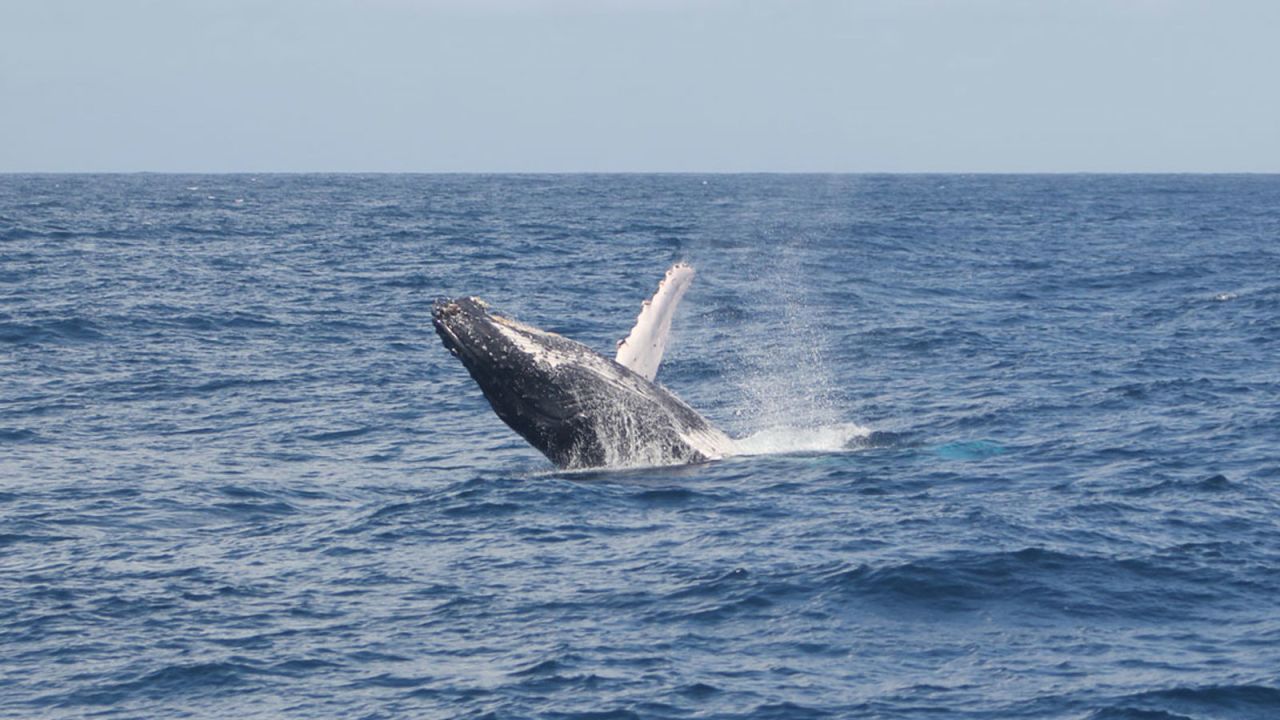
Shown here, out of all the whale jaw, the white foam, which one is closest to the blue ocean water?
the white foam

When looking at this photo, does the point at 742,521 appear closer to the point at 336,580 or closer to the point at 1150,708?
the point at 336,580

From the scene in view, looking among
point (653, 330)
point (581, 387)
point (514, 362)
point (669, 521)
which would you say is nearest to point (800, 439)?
point (653, 330)

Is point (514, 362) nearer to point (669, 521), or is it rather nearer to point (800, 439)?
point (669, 521)

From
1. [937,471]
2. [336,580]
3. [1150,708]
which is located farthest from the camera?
[937,471]

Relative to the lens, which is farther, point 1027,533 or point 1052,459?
point 1052,459

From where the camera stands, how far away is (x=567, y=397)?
16.4 metres

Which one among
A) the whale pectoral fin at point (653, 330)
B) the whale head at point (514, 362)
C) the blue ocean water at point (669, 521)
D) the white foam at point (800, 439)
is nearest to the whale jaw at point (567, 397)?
the whale head at point (514, 362)

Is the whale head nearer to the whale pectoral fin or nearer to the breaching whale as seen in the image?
the breaching whale

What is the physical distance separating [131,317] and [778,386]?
16.6 meters

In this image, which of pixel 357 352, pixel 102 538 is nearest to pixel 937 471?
pixel 102 538

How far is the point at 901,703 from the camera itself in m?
10.6

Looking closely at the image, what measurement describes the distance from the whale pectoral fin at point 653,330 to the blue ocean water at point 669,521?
1358mm

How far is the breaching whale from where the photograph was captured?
51.7ft

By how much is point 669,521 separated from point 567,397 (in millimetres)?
1893
